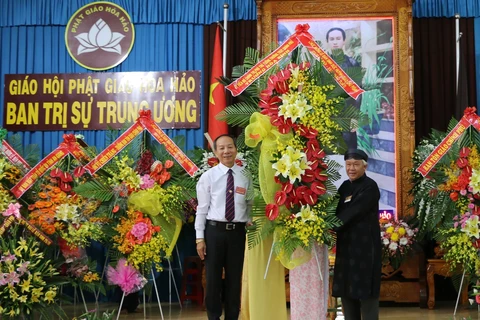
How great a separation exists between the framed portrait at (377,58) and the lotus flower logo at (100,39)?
165 cm

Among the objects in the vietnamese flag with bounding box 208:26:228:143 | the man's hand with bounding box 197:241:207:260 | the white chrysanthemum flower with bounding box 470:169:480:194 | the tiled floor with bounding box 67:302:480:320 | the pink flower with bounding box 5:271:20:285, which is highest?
the vietnamese flag with bounding box 208:26:228:143

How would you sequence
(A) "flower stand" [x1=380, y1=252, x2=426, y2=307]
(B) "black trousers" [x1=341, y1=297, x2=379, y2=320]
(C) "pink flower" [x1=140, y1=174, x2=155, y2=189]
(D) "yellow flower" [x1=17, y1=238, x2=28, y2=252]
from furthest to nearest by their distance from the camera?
(A) "flower stand" [x1=380, y1=252, x2=426, y2=307] → (C) "pink flower" [x1=140, y1=174, x2=155, y2=189] → (D) "yellow flower" [x1=17, y1=238, x2=28, y2=252] → (B) "black trousers" [x1=341, y1=297, x2=379, y2=320]

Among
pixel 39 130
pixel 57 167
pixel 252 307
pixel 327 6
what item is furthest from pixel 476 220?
pixel 39 130

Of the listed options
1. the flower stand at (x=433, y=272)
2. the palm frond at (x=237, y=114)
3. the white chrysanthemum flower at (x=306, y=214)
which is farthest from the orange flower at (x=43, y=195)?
the flower stand at (x=433, y=272)

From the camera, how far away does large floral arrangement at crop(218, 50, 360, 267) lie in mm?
3795

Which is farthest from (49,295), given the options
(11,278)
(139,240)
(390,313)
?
(390,313)

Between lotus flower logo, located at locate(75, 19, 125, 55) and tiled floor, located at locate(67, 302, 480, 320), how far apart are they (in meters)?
2.73

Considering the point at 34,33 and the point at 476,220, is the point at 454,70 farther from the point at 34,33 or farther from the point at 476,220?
the point at 34,33

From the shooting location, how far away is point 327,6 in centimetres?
668

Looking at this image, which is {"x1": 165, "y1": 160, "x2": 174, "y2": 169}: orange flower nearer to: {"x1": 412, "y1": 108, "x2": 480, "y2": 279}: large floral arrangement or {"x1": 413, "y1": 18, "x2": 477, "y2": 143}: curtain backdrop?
{"x1": 412, "y1": 108, "x2": 480, "y2": 279}: large floral arrangement

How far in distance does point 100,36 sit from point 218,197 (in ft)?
12.4

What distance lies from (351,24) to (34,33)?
343 cm

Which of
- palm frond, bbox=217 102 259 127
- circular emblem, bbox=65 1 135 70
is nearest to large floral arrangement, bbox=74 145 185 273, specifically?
palm frond, bbox=217 102 259 127

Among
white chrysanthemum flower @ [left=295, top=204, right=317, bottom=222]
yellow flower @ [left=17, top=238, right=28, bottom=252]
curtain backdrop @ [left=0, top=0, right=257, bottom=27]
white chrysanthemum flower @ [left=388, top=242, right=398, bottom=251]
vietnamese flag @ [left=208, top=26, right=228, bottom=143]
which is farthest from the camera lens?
curtain backdrop @ [left=0, top=0, right=257, bottom=27]
